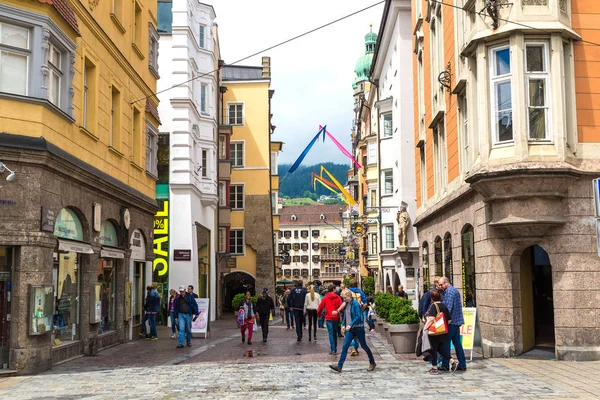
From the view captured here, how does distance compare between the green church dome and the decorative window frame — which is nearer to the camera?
the decorative window frame

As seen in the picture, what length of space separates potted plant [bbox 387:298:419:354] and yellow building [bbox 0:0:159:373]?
7.44 metres

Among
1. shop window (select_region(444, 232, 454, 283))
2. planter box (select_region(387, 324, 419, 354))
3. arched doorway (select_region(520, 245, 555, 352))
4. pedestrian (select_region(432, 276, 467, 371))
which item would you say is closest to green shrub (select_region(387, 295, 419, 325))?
planter box (select_region(387, 324, 419, 354))

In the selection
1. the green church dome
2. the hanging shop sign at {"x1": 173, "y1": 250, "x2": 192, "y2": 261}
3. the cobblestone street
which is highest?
the green church dome

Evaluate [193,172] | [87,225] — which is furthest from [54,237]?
[193,172]

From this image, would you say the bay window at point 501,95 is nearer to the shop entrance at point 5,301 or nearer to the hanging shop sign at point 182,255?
the shop entrance at point 5,301

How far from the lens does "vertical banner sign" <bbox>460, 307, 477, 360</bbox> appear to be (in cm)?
1570

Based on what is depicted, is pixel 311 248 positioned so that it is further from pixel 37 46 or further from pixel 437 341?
pixel 437 341

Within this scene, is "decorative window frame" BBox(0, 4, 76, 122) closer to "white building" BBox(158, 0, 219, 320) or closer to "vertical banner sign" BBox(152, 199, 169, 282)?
"white building" BBox(158, 0, 219, 320)

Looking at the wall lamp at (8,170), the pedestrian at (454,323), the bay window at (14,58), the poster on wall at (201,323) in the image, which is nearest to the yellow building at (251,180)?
the poster on wall at (201,323)

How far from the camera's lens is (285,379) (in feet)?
43.1

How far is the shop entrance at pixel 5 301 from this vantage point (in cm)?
1417

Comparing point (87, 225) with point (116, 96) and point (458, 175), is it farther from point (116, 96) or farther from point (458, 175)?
point (458, 175)

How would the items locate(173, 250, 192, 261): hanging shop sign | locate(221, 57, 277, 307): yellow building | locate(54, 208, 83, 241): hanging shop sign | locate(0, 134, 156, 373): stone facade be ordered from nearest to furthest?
locate(0, 134, 156, 373): stone facade < locate(54, 208, 83, 241): hanging shop sign < locate(173, 250, 192, 261): hanging shop sign < locate(221, 57, 277, 307): yellow building

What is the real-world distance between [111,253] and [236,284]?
3953 cm
